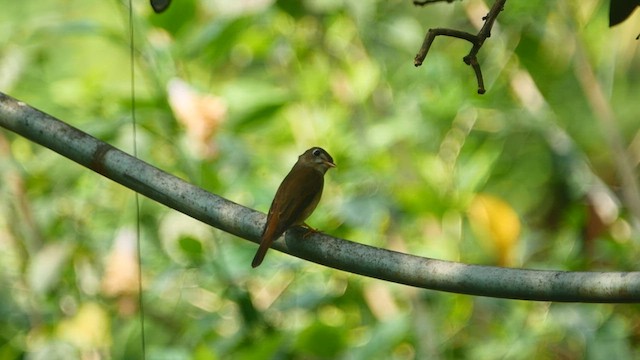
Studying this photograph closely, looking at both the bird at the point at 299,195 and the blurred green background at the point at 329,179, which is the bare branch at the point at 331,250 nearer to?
the bird at the point at 299,195

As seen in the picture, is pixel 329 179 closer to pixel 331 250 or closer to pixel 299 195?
pixel 299 195

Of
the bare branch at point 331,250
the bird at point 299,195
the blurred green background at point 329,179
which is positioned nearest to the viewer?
the bare branch at point 331,250

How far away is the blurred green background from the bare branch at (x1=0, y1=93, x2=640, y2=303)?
138 centimetres

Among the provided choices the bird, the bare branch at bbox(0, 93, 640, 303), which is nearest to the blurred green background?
the bird

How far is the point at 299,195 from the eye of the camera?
3.30 metres

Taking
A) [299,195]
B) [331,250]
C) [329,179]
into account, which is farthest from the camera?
[329,179]

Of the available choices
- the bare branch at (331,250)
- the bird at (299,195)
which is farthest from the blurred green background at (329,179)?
the bare branch at (331,250)

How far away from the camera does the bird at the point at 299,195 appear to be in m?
2.93

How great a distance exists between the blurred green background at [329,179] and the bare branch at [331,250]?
1382 millimetres

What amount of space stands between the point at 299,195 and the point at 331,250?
1.30 metres

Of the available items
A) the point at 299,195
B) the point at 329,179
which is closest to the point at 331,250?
the point at 299,195

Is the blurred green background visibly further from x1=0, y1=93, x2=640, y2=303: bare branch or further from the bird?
x1=0, y1=93, x2=640, y2=303: bare branch

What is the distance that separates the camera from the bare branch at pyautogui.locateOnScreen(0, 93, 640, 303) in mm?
1689

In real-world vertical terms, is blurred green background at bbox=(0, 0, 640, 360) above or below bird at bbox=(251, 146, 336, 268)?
below
